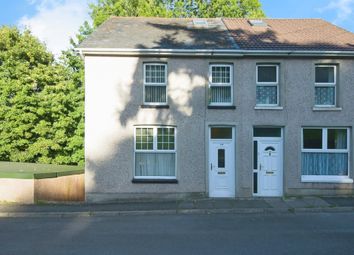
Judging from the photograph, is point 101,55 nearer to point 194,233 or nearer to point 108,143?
point 108,143

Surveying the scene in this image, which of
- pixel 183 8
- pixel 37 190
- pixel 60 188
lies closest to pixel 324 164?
pixel 60 188

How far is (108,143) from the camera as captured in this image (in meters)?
14.6

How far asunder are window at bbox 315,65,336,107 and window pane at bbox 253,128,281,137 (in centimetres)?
193

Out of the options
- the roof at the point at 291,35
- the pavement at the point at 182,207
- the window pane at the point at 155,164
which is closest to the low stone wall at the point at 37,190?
the pavement at the point at 182,207

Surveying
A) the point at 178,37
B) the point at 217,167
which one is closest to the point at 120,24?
the point at 178,37

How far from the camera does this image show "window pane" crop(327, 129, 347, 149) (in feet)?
49.5

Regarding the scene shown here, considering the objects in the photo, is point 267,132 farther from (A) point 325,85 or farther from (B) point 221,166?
(A) point 325,85

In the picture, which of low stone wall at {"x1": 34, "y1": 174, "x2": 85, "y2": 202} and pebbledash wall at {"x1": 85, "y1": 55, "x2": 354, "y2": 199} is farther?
pebbledash wall at {"x1": 85, "y1": 55, "x2": 354, "y2": 199}

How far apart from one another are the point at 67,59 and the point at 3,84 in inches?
200

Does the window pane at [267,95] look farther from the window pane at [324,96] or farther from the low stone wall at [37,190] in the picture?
the low stone wall at [37,190]

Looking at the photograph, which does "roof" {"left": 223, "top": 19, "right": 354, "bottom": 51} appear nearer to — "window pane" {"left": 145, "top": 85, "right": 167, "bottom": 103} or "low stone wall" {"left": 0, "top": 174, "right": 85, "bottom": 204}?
"window pane" {"left": 145, "top": 85, "right": 167, "bottom": 103}

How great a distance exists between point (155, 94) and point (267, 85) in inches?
177

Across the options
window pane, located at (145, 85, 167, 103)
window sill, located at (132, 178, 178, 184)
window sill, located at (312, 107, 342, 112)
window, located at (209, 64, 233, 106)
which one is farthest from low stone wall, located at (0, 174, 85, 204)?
window sill, located at (312, 107, 342, 112)

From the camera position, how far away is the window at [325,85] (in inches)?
595
